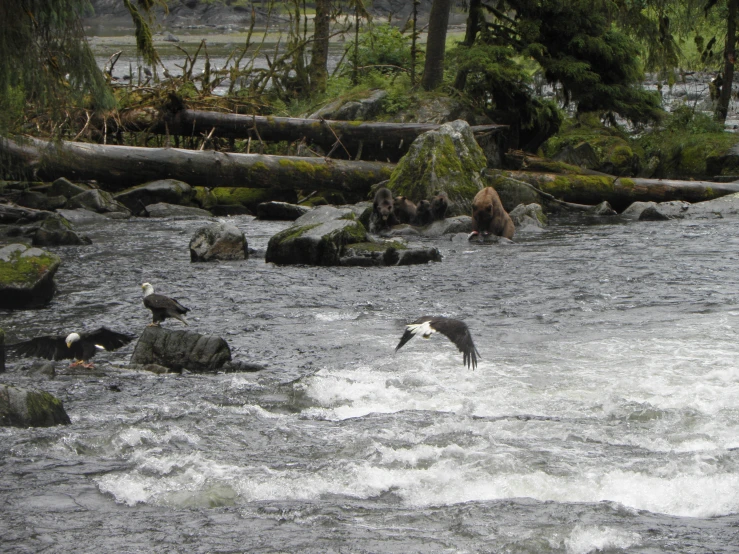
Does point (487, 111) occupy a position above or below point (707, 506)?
above

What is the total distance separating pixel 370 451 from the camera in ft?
19.9

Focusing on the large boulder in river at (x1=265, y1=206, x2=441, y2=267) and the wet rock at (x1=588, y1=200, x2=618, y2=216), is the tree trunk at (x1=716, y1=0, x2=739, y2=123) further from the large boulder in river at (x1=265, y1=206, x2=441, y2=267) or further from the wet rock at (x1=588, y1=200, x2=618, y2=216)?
the large boulder in river at (x1=265, y1=206, x2=441, y2=267)

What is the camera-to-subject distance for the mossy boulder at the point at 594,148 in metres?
21.5

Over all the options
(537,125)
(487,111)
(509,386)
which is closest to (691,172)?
(537,125)

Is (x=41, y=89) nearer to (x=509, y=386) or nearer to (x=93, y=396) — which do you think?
(x=93, y=396)

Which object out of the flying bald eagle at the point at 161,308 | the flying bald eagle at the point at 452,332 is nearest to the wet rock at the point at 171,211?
the flying bald eagle at the point at 161,308

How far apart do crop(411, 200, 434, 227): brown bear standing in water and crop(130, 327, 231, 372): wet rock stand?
8523 mm

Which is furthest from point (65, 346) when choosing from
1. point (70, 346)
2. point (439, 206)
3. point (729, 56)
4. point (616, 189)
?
point (729, 56)

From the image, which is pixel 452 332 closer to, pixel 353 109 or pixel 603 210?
pixel 603 210

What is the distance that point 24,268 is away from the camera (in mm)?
10391

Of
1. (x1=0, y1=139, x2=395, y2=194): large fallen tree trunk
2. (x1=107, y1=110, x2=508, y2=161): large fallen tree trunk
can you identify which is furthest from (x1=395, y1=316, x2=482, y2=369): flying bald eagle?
(x1=107, y1=110, x2=508, y2=161): large fallen tree trunk

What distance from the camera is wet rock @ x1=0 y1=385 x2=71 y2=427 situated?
632cm

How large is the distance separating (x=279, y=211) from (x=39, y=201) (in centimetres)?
458

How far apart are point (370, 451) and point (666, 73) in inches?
891
